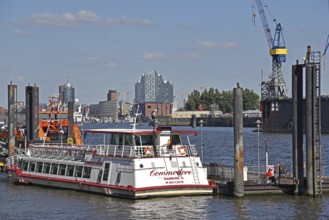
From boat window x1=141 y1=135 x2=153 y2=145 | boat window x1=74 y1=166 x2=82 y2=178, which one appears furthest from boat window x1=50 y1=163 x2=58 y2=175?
boat window x1=141 y1=135 x2=153 y2=145

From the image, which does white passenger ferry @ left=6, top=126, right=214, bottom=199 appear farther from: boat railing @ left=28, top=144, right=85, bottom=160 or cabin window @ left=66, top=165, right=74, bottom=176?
boat railing @ left=28, top=144, right=85, bottom=160

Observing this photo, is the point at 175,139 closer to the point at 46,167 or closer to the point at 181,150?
the point at 181,150

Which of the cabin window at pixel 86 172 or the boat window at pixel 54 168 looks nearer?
the cabin window at pixel 86 172

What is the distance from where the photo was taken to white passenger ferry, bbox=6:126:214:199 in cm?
4734

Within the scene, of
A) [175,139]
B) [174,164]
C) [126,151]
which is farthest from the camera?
[175,139]

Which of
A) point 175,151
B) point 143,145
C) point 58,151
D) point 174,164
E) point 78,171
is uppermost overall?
point 143,145

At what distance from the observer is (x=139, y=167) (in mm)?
47156

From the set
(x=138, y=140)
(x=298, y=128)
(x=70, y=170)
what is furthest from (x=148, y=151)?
(x=298, y=128)

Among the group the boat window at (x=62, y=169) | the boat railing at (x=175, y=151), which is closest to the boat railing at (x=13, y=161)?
the boat window at (x=62, y=169)

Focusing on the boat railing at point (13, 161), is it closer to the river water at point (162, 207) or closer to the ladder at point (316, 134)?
the river water at point (162, 207)

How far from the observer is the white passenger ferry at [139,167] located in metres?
47.3

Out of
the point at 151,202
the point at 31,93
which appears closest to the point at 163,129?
the point at 151,202

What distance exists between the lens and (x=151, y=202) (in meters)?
46.6

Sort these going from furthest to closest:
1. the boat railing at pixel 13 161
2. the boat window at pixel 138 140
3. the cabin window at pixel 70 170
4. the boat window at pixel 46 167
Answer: the boat railing at pixel 13 161
the boat window at pixel 46 167
the cabin window at pixel 70 170
the boat window at pixel 138 140
